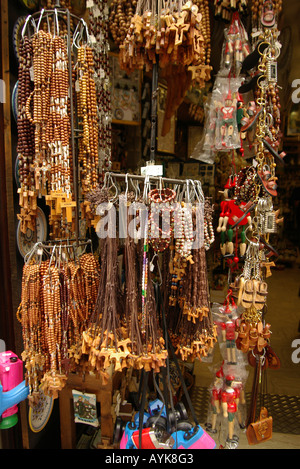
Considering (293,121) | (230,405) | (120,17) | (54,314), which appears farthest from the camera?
(293,121)

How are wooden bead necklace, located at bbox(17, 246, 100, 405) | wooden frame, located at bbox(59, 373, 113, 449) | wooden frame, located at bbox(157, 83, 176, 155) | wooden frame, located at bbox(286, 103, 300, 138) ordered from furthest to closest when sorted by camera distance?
wooden frame, located at bbox(157, 83, 176, 155) → wooden frame, located at bbox(286, 103, 300, 138) → wooden frame, located at bbox(59, 373, 113, 449) → wooden bead necklace, located at bbox(17, 246, 100, 405)

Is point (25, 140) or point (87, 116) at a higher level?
point (87, 116)

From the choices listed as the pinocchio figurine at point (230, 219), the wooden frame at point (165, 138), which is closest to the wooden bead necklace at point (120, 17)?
the wooden frame at point (165, 138)

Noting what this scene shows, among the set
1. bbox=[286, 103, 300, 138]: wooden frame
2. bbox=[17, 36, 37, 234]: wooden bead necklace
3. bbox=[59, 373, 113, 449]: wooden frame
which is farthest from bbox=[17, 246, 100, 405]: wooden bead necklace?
bbox=[286, 103, 300, 138]: wooden frame

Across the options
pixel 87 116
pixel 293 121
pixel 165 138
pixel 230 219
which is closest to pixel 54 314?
pixel 87 116

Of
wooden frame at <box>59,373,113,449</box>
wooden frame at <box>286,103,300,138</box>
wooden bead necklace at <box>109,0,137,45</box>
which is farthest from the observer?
wooden frame at <box>286,103,300,138</box>

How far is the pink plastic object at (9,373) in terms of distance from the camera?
4.43ft

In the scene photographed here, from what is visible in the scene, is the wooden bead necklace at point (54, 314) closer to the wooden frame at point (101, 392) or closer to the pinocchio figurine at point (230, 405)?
the wooden frame at point (101, 392)

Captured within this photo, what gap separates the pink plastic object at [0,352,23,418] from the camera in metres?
1.35

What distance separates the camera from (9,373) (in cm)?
136

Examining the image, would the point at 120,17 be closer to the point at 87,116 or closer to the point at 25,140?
the point at 87,116

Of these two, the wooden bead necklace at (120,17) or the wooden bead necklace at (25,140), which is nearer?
the wooden bead necklace at (25,140)

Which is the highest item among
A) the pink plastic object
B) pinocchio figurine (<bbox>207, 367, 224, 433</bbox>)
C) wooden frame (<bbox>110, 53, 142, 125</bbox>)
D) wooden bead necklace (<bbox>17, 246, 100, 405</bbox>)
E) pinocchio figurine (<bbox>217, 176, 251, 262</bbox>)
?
wooden frame (<bbox>110, 53, 142, 125</bbox>)

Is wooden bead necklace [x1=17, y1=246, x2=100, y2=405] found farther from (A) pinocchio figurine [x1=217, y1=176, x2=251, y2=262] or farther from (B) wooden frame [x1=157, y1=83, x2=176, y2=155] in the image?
(B) wooden frame [x1=157, y1=83, x2=176, y2=155]
